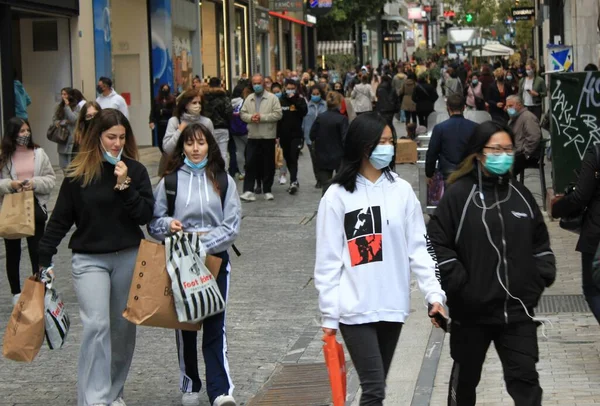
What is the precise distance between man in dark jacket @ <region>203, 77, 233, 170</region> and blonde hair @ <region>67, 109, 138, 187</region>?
10.0 m

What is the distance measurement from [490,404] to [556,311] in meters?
2.73

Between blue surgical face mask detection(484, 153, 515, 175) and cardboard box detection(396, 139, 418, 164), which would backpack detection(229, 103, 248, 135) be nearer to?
cardboard box detection(396, 139, 418, 164)

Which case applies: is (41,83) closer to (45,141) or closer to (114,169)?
(45,141)

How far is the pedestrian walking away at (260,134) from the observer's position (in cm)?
1688

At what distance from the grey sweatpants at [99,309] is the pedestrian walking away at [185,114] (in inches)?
88.0

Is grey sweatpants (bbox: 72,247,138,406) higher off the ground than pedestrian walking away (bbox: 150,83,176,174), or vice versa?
pedestrian walking away (bbox: 150,83,176,174)

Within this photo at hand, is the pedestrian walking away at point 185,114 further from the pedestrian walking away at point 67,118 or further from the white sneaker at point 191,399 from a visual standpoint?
the pedestrian walking away at point 67,118

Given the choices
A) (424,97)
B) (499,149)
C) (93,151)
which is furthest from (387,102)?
(499,149)

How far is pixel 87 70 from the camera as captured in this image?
78.0 feet

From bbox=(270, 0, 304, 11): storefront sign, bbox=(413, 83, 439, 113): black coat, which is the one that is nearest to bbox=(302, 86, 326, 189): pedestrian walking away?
bbox=(413, 83, 439, 113): black coat

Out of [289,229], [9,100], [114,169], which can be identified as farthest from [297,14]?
[114,169]

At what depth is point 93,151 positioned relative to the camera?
630 cm

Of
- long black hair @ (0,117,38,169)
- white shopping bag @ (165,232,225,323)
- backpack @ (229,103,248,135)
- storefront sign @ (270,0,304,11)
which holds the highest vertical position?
storefront sign @ (270,0,304,11)

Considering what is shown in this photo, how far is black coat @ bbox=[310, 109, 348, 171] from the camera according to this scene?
15.3 meters
